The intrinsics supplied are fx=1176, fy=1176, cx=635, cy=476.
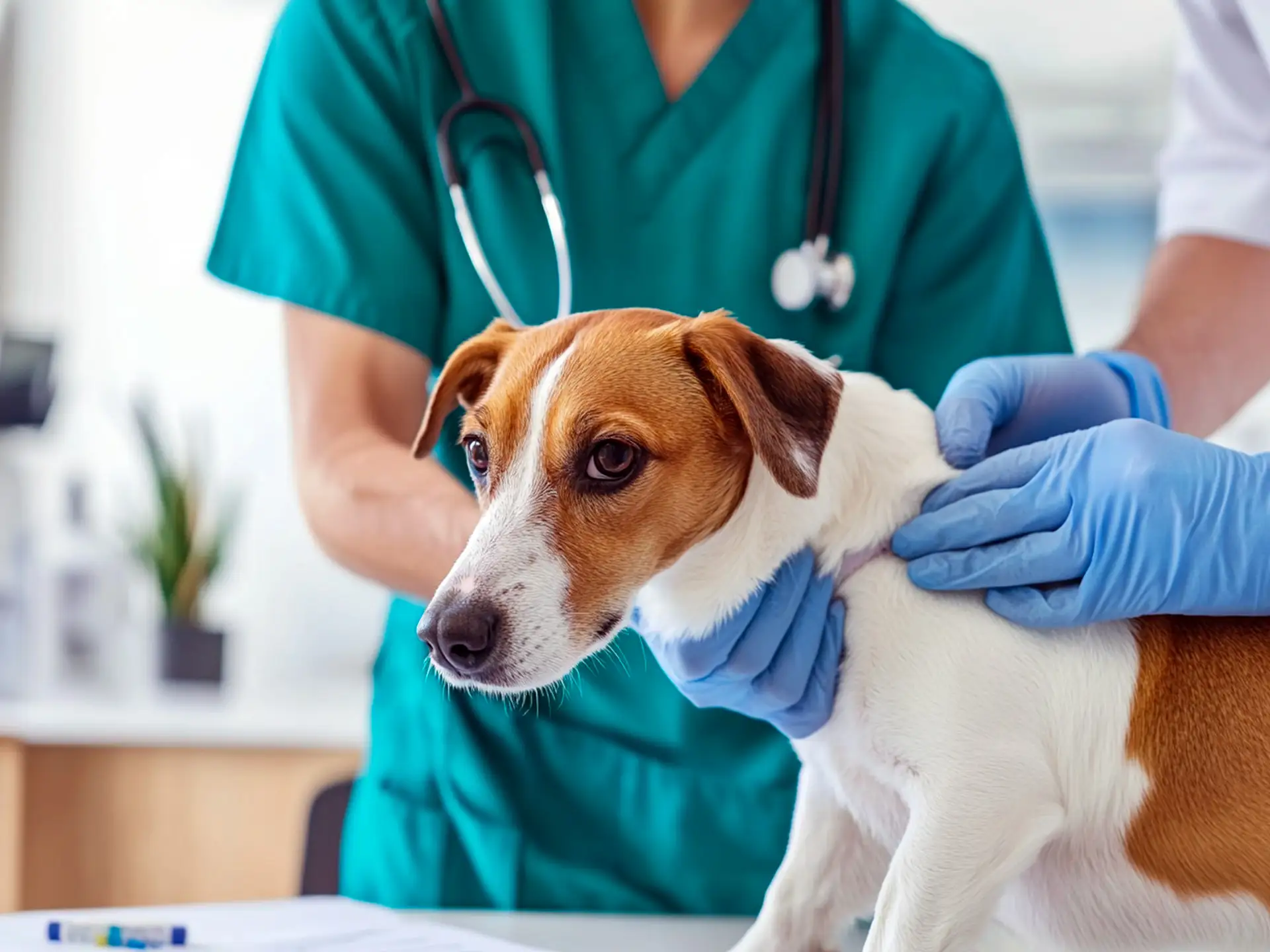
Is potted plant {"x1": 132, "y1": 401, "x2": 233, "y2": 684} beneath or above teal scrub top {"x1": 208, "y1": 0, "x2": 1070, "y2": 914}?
beneath

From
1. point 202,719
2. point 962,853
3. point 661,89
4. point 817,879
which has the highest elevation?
point 661,89

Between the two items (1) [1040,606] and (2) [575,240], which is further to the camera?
(2) [575,240]

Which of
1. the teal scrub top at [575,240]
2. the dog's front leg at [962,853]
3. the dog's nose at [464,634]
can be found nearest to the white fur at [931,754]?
the dog's front leg at [962,853]

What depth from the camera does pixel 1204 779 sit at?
97 cm

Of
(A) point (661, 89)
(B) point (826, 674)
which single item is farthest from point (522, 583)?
(A) point (661, 89)

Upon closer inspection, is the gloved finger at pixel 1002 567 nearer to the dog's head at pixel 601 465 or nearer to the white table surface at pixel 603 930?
the dog's head at pixel 601 465

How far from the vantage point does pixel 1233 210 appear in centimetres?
156

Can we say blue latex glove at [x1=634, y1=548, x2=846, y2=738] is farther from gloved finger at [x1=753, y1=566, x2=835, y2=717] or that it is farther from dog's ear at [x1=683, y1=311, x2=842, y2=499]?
dog's ear at [x1=683, y1=311, x2=842, y2=499]

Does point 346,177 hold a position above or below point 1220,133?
below

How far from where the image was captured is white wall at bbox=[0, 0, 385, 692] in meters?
3.04

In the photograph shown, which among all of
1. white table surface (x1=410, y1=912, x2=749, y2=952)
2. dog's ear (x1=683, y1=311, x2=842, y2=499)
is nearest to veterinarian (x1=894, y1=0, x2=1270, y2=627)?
dog's ear (x1=683, y1=311, x2=842, y2=499)

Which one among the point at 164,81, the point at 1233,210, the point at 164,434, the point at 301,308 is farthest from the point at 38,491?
the point at 1233,210

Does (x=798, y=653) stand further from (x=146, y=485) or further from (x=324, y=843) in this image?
(x=146, y=485)

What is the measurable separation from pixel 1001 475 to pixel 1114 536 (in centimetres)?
12
